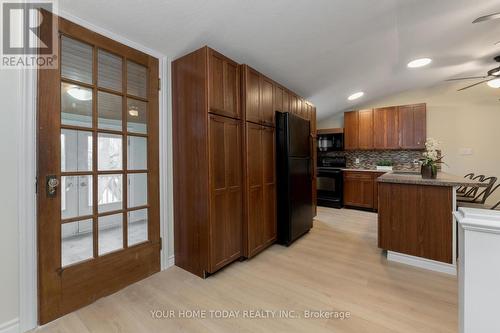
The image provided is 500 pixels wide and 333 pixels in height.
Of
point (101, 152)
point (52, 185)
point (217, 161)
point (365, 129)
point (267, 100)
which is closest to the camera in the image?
point (52, 185)

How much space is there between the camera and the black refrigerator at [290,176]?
2.72 metres

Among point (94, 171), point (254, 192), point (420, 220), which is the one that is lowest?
point (420, 220)

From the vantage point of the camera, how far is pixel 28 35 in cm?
144

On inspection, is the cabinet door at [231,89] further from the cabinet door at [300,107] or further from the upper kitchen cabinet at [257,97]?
the cabinet door at [300,107]

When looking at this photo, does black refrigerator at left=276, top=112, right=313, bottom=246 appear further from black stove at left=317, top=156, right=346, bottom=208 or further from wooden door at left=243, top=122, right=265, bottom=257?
black stove at left=317, top=156, right=346, bottom=208

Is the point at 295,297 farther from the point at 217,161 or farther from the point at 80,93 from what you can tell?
the point at 80,93

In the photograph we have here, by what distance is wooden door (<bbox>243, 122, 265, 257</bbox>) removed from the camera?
237cm

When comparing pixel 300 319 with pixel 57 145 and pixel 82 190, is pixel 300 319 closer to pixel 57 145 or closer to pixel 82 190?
pixel 82 190

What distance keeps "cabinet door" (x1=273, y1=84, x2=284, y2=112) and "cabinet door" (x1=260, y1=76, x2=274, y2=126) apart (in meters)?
0.08

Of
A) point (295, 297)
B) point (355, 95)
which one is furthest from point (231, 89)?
point (355, 95)

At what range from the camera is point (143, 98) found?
2.04m

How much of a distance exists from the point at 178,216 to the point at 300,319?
1.46 meters

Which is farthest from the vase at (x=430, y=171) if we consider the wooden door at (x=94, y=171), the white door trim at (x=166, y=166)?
the wooden door at (x=94, y=171)

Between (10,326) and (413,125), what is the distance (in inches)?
241
